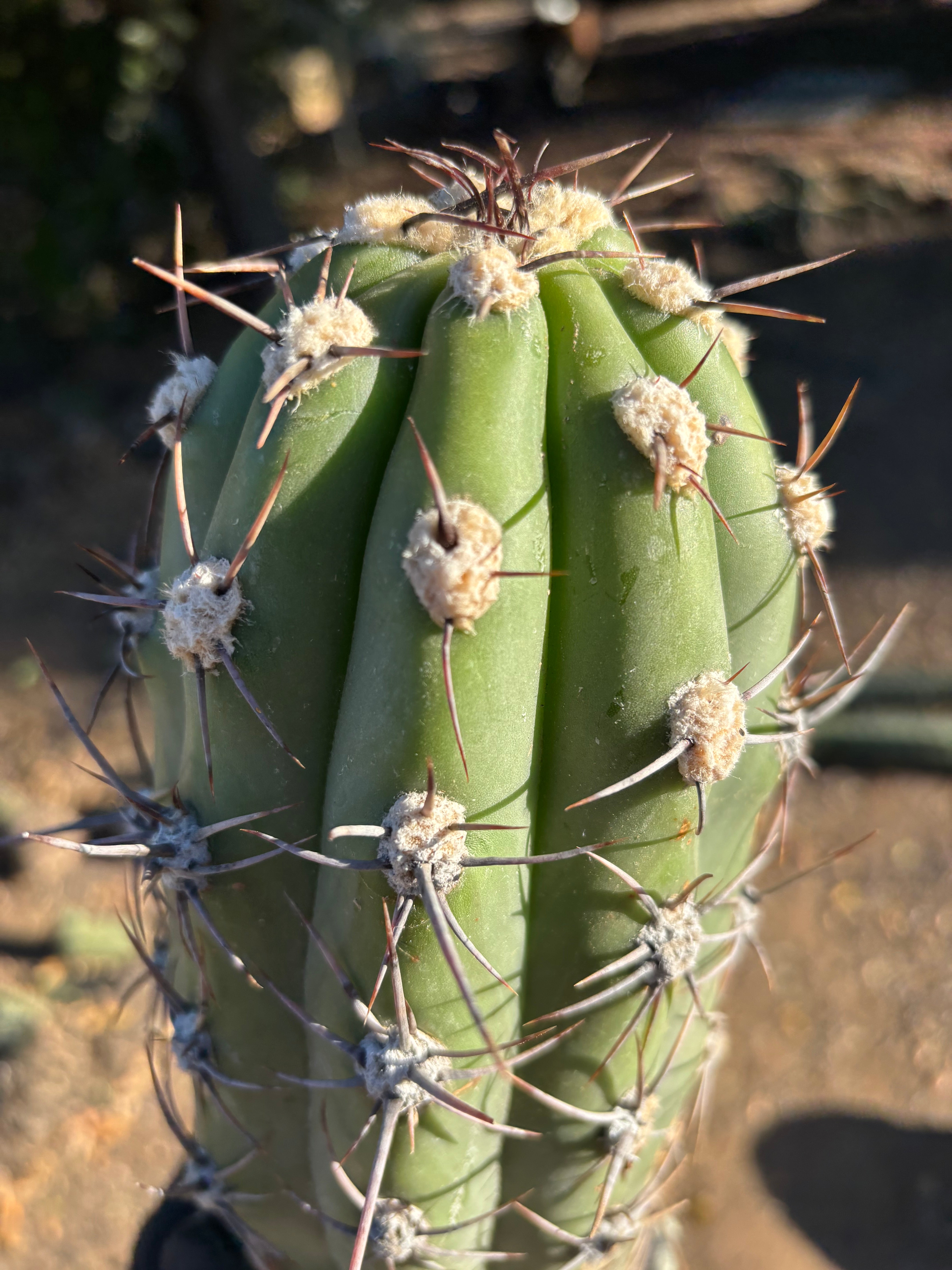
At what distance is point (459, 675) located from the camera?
1.15 meters

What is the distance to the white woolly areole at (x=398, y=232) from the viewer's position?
136 centimetres

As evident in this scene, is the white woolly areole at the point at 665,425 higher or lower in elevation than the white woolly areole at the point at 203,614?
higher

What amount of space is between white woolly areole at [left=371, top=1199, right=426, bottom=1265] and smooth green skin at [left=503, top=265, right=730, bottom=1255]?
386 mm

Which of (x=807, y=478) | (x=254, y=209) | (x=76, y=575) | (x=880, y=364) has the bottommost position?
(x=807, y=478)

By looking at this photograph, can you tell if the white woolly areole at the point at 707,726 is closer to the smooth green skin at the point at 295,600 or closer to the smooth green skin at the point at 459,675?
the smooth green skin at the point at 459,675

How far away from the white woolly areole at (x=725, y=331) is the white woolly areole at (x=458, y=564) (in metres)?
0.44

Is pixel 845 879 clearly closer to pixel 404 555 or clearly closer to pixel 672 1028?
pixel 672 1028

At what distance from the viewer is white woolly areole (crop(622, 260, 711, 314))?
1276 millimetres

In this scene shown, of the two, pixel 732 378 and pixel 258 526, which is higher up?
pixel 732 378

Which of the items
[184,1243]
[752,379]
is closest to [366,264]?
[184,1243]

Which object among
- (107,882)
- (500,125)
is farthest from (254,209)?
(107,882)

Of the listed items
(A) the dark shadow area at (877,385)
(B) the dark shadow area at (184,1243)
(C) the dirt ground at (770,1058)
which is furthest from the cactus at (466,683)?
(A) the dark shadow area at (877,385)

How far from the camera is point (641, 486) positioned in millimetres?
1180

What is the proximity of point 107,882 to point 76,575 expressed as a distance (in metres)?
1.81
